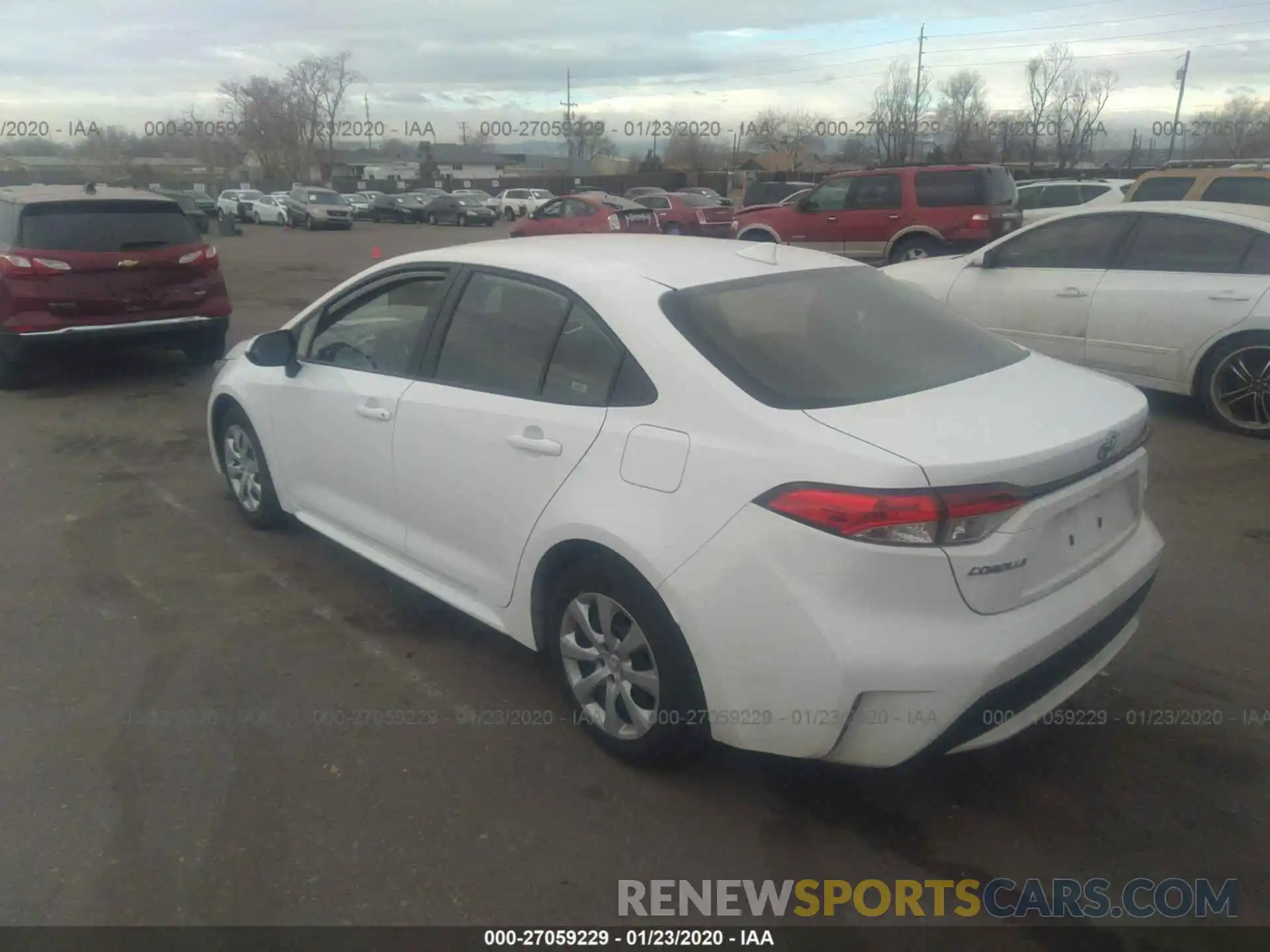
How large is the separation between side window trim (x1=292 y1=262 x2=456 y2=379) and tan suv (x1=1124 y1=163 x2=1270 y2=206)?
35.9 ft

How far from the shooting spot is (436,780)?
3.25 metres

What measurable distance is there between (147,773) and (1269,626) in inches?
172

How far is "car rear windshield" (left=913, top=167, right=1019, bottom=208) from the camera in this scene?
1476 centimetres

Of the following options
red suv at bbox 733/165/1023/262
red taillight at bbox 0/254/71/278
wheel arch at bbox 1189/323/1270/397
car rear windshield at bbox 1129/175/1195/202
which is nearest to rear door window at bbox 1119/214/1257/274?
wheel arch at bbox 1189/323/1270/397

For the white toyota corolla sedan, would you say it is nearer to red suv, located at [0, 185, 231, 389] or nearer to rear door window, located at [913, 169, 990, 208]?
red suv, located at [0, 185, 231, 389]

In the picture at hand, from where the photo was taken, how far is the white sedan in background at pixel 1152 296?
6832 millimetres

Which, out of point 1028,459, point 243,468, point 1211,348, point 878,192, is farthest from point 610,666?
point 878,192

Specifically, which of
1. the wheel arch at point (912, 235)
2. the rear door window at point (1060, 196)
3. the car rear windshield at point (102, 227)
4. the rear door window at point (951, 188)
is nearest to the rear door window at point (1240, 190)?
the rear door window at point (951, 188)

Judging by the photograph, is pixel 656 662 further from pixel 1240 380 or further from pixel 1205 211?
pixel 1205 211

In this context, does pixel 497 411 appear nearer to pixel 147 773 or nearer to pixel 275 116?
pixel 147 773

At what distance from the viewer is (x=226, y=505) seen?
5.91 m

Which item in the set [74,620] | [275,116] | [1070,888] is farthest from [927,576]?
[275,116]

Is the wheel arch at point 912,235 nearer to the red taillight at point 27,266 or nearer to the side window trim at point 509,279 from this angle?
the red taillight at point 27,266

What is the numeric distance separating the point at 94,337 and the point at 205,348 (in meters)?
1.26
